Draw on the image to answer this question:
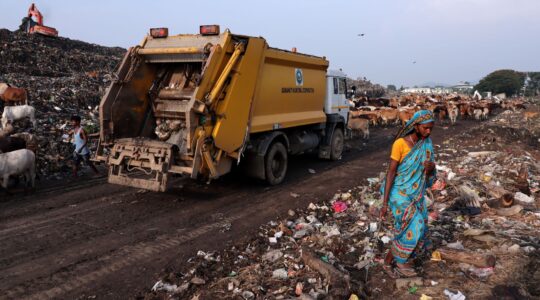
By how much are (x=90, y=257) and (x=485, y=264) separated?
432cm

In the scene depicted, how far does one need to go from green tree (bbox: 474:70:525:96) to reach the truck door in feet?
229

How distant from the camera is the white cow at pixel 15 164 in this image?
6.67 m

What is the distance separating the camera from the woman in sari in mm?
3605

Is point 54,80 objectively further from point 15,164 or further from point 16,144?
point 15,164

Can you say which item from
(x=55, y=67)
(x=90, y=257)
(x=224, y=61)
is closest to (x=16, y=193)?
(x=90, y=257)

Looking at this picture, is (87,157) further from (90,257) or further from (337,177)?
(337,177)

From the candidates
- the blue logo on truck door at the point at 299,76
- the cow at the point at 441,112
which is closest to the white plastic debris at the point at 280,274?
the blue logo on truck door at the point at 299,76

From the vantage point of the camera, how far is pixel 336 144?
10.5m

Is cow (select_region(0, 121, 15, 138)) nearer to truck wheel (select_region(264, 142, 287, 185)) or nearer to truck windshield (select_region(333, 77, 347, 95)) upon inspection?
truck wheel (select_region(264, 142, 287, 185))

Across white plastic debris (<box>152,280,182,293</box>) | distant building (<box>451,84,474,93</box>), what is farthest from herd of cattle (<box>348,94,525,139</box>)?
distant building (<box>451,84,474,93</box>)

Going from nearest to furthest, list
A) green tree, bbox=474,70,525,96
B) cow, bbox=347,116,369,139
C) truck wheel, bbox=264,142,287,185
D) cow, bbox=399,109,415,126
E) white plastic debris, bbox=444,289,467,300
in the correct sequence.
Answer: white plastic debris, bbox=444,289,467,300, truck wheel, bbox=264,142,287,185, cow, bbox=347,116,369,139, cow, bbox=399,109,415,126, green tree, bbox=474,70,525,96

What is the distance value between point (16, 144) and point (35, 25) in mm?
16748

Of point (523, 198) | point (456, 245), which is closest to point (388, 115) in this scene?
point (523, 198)

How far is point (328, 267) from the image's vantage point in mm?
3812
